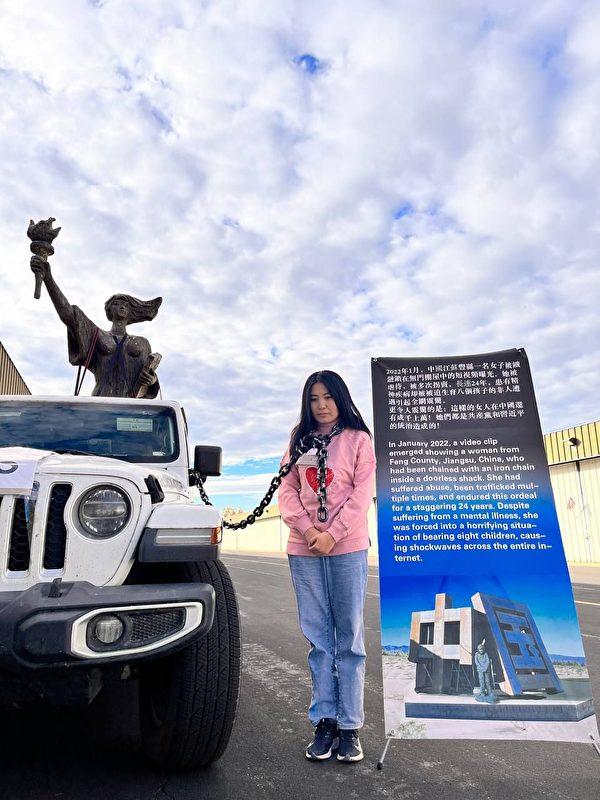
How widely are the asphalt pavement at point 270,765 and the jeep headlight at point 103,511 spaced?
1111 millimetres

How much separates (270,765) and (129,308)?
4095 mm

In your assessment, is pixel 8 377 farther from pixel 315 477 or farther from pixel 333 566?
pixel 333 566

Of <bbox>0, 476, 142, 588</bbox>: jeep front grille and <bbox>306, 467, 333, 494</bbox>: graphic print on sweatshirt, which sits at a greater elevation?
<bbox>306, 467, 333, 494</bbox>: graphic print on sweatshirt

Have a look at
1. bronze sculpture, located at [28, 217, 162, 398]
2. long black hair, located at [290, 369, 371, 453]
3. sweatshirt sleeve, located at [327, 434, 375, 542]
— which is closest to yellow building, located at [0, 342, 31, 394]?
bronze sculpture, located at [28, 217, 162, 398]

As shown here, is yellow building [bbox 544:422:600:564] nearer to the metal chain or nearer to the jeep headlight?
the metal chain

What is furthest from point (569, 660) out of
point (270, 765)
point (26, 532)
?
point (26, 532)

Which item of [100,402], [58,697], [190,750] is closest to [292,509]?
[190,750]

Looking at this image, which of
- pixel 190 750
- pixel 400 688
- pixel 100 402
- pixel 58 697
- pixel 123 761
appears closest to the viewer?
pixel 58 697

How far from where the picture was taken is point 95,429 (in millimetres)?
3914

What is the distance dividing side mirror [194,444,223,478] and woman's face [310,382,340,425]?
3.11 feet

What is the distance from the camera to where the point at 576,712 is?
294cm

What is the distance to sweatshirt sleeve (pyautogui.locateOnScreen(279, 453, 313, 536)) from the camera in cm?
314

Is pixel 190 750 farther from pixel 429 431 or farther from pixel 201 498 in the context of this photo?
pixel 429 431

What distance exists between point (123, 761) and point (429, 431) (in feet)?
7.57
